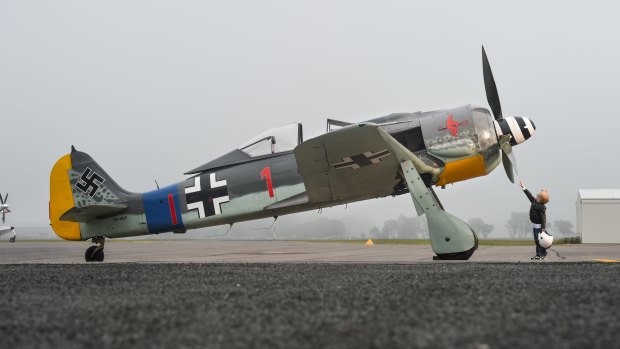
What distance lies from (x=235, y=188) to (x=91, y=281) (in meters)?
4.55

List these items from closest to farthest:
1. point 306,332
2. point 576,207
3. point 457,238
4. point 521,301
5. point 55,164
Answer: point 306,332 < point 521,301 < point 457,238 < point 55,164 < point 576,207

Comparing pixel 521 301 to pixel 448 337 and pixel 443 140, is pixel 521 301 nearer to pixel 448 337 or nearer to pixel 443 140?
pixel 448 337

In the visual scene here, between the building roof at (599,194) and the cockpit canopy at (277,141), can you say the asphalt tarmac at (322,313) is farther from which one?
the building roof at (599,194)

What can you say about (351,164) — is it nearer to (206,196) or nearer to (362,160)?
(362,160)

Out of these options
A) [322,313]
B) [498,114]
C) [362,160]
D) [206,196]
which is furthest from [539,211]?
[322,313]

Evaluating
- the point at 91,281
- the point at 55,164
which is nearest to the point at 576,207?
the point at 55,164

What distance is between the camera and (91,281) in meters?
5.32

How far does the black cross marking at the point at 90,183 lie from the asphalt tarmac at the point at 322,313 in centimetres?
654

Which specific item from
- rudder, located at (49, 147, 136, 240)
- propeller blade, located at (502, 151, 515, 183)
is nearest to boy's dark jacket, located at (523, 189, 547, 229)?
propeller blade, located at (502, 151, 515, 183)

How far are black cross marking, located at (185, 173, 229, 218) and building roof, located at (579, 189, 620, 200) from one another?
25167 mm

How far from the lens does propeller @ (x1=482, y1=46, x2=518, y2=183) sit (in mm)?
8984

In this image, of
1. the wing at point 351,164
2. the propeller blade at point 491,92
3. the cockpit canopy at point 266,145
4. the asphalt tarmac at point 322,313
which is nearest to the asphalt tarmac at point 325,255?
the wing at point 351,164

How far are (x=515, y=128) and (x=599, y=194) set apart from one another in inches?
964

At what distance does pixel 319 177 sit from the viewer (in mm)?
8914
